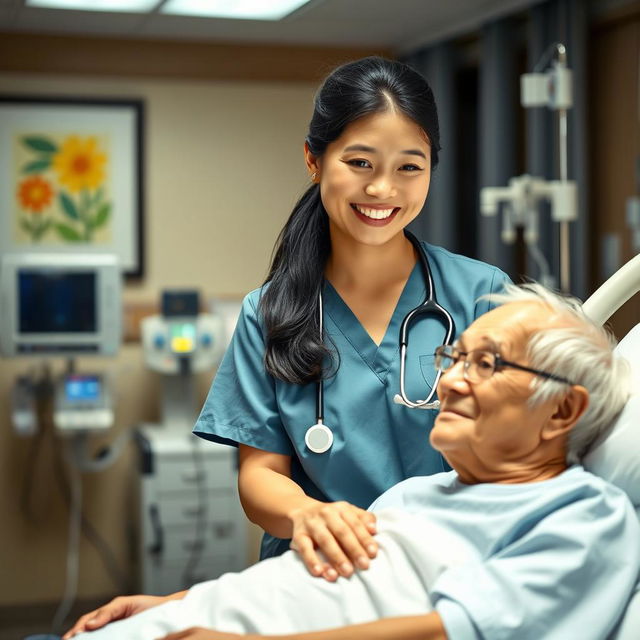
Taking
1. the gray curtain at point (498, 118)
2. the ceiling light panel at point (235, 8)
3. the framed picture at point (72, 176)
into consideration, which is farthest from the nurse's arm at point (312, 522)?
the framed picture at point (72, 176)

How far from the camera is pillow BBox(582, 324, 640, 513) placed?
1.35 m

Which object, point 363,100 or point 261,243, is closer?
point 363,100

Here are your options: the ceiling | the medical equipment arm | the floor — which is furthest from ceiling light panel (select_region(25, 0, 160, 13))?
the medical equipment arm

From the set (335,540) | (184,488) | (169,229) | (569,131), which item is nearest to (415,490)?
(335,540)

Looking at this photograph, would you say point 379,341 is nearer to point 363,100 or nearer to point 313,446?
point 313,446

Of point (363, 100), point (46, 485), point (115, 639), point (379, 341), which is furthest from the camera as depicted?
point (46, 485)

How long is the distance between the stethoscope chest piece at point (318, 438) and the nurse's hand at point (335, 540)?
19 cm

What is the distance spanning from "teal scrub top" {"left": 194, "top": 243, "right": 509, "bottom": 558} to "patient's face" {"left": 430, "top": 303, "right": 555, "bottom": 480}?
0.76 feet

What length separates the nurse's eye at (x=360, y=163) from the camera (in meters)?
1.51

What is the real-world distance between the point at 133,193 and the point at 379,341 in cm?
320

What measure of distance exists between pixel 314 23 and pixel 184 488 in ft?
6.80

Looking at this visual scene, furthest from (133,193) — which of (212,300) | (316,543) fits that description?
(316,543)

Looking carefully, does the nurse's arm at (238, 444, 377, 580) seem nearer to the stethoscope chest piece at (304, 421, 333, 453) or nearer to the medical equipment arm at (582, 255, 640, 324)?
the stethoscope chest piece at (304, 421, 333, 453)

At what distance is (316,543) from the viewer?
134 centimetres
